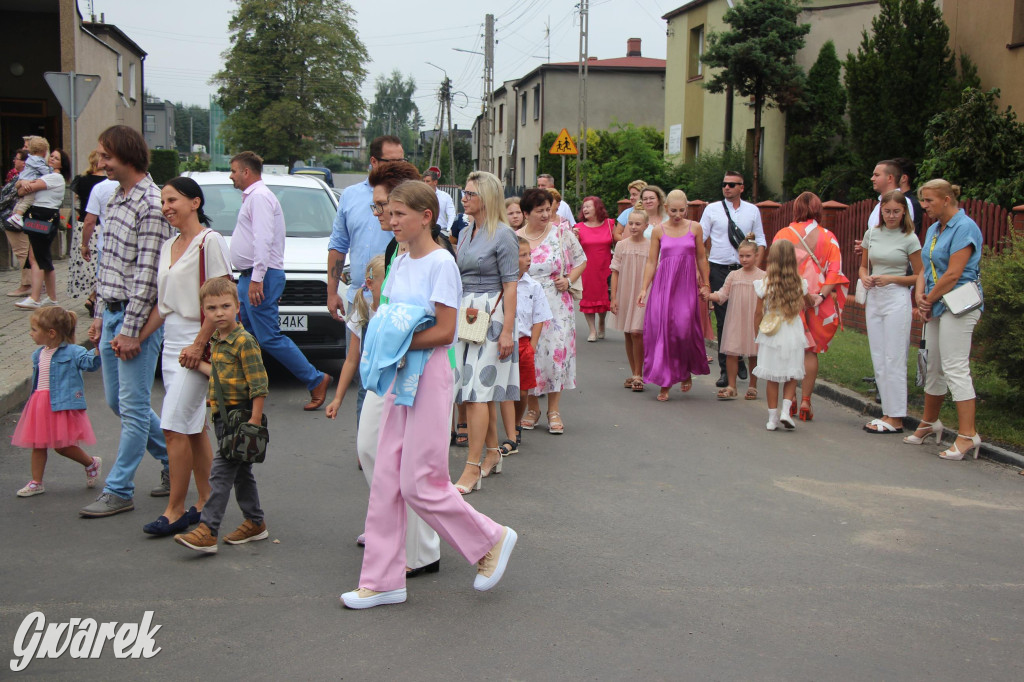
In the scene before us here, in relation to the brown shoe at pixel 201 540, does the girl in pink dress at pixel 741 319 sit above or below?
above

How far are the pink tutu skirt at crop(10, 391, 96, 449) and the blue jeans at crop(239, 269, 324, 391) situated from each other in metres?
2.58

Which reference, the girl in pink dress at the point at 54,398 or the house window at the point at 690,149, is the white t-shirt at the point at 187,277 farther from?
the house window at the point at 690,149

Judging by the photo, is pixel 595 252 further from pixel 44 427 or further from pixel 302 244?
pixel 44 427

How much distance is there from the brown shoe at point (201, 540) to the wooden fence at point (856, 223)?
21.1 ft

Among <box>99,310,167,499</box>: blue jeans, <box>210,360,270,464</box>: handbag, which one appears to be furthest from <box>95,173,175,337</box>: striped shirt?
<box>210,360,270,464</box>: handbag

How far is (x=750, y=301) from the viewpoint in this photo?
10211mm

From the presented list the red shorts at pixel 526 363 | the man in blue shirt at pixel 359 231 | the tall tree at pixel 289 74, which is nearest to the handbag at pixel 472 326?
the man in blue shirt at pixel 359 231

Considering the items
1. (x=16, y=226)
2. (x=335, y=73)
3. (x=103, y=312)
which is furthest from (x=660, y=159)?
(x=335, y=73)

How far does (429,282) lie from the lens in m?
4.57

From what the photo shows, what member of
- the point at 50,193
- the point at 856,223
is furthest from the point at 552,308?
the point at 856,223

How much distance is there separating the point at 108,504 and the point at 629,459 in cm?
360

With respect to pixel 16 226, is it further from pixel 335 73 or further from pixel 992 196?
pixel 335 73

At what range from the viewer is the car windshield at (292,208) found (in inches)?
430

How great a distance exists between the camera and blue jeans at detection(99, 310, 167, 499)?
18.9 feet
